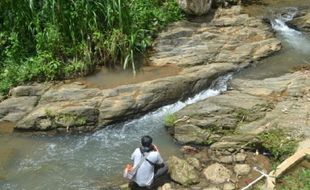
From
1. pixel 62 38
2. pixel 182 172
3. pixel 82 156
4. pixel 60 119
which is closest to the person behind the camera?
pixel 182 172

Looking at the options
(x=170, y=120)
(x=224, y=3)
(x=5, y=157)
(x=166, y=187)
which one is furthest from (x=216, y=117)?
(x=224, y=3)

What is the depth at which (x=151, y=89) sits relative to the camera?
1015 cm

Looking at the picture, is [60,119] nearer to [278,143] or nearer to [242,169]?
[242,169]

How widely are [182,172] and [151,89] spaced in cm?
278

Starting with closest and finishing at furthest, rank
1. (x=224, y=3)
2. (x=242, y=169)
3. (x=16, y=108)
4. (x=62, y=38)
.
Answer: (x=242, y=169), (x=16, y=108), (x=62, y=38), (x=224, y=3)

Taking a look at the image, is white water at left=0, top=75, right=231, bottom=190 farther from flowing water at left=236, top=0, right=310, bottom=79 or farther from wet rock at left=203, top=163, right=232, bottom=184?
flowing water at left=236, top=0, right=310, bottom=79

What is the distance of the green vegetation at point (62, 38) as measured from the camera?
10953mm

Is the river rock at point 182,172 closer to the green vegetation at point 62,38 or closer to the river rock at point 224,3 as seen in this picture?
the green vegetation at point 62,38

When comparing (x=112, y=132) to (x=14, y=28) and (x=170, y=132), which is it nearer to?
(x=170, y=132)

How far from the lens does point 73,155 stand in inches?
348

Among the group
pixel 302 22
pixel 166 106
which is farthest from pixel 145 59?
pixel 302 22

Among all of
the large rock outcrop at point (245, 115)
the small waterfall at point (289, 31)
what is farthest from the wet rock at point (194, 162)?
the small waterfall at point (289, 31)

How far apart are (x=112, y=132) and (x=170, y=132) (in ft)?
3.92

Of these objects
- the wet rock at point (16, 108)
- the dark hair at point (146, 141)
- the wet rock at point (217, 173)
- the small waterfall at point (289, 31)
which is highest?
the small waterfall at point (289, 31)
